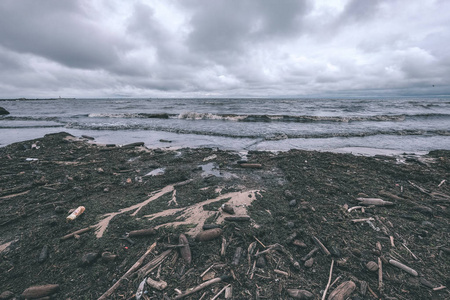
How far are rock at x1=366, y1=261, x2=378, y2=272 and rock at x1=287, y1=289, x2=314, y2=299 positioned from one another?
119cm

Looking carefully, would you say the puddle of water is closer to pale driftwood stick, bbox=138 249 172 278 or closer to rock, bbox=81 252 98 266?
rock, bbox=81 252 98 266

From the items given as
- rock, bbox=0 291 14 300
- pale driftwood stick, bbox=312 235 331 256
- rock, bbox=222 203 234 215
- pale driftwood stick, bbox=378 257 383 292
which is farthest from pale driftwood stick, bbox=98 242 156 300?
pale driftwood stick, bbox=378 257 383 292

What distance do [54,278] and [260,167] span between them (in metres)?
6.35

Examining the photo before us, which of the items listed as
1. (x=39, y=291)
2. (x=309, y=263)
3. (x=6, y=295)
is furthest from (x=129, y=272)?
(x=309, y=263)

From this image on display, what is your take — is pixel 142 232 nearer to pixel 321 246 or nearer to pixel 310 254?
pixel 310 254

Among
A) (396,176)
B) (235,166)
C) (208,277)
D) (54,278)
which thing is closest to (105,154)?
(235,166)

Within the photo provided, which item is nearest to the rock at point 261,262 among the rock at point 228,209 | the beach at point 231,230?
the beach at point 231,230

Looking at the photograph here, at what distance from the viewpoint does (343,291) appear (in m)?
2.60

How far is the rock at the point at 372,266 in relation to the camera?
2.91 metres

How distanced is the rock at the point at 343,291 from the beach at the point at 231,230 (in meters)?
0.03

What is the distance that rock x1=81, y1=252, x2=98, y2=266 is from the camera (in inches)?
117

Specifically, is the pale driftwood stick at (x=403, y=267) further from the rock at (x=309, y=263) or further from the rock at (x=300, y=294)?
the rock at (x=300, y=294)

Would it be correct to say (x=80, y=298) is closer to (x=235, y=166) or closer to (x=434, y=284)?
(x=434, y=284)

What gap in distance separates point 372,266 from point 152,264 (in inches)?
141
